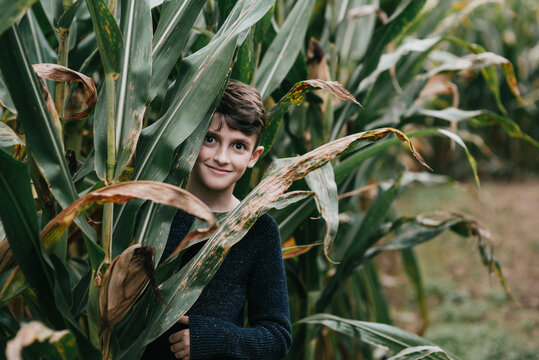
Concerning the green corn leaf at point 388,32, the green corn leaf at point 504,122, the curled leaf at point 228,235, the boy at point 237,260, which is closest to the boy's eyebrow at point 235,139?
the boy at point 237,260

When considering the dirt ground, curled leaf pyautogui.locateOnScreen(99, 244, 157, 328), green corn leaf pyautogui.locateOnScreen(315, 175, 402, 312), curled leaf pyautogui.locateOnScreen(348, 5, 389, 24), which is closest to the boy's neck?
curled leaf pyautogui.locateOnScreen(99, 244, 157, 328)

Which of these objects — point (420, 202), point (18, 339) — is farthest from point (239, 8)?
point (420, 202)

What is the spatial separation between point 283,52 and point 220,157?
0.32 metres

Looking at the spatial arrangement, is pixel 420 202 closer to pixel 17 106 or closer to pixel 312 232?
pixel 312 232

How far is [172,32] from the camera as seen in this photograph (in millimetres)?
766

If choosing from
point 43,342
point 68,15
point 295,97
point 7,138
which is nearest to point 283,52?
point 295,97

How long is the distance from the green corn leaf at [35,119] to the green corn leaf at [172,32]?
0.18 m

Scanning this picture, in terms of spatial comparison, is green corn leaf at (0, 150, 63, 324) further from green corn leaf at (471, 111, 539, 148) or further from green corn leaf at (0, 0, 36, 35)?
green corn leaf at (471, 111, 539, 148)

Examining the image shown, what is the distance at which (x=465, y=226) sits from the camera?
121 cm

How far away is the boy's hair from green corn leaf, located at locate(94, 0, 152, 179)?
131 millimetres

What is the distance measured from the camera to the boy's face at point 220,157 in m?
0.79

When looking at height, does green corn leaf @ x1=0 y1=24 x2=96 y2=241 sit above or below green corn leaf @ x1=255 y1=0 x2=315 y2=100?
above

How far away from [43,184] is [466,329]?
1985 millimetres

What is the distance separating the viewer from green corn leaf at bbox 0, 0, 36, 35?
52 cm
